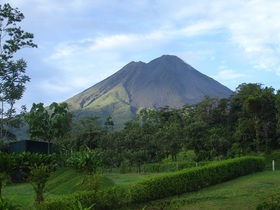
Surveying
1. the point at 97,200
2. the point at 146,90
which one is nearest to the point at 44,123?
the point at 97,200

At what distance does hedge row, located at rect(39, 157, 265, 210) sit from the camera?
10133mm

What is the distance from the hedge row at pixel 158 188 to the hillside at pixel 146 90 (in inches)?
3178

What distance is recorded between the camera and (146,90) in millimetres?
120500

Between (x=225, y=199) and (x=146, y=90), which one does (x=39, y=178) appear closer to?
(x=225, y=199)

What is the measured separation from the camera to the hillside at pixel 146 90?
107m

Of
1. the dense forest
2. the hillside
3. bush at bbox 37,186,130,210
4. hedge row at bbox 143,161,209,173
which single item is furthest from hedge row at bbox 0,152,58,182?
the hillside

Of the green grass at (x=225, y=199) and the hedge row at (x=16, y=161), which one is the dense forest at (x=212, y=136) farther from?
the green grass at (x=225, y=199)

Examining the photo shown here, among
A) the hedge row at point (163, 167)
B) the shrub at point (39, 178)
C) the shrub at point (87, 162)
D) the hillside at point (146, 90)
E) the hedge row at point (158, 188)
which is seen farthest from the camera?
the hillside at point (146, 90)

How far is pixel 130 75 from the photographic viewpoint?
13212 centimetres

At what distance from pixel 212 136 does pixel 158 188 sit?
16.7 metres

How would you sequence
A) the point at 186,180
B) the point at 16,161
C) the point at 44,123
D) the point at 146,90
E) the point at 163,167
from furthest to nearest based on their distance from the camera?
1. the point at 146,90
2. the point at 163,167
3. the point at 44,123
4. the point at 16,161
5. the point at 186,180

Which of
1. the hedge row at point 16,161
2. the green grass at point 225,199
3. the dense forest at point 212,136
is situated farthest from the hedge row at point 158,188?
the dense forest at point 212,136

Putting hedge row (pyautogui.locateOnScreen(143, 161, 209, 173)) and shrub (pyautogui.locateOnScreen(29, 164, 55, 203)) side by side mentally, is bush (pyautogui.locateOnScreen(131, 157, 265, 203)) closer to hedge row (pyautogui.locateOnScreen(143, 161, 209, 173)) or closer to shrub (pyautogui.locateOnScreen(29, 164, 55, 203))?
shrub (pyautogui.locateOnScreen(29, 164, 55, 203))

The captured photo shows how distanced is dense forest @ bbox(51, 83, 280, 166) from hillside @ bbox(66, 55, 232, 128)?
59659 millimetres
